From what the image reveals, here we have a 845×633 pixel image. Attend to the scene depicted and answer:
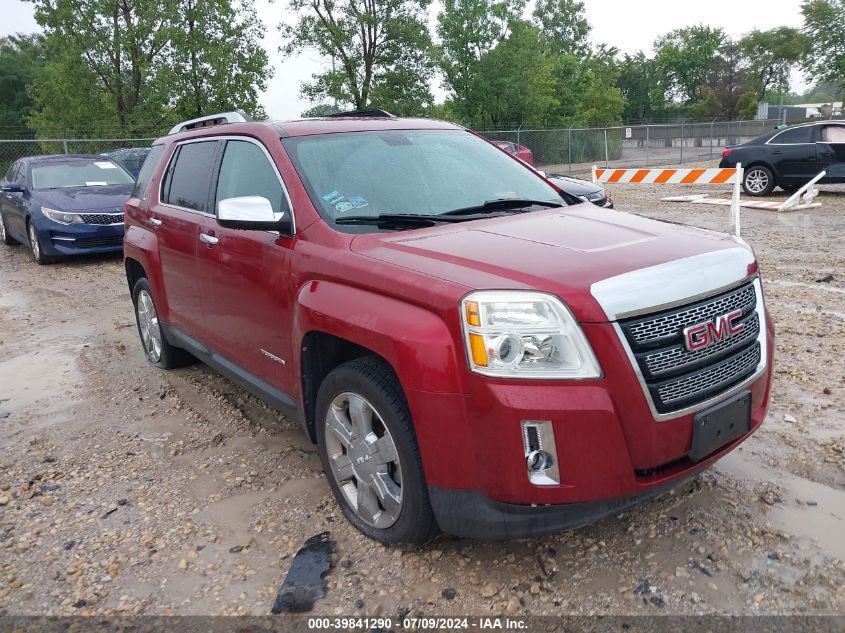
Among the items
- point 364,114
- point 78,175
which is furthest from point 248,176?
point 78,175

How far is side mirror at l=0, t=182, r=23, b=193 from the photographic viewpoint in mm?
11148

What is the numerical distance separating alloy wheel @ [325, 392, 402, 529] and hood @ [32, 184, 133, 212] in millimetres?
8707

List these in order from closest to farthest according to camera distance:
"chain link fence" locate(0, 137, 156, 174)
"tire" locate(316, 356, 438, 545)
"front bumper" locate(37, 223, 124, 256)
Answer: "tire" locate(316, 356, 438, 545), "front bumper" locate(37, 223, 124, 256), "chain link fence" locate(0, 137, 156, 174)

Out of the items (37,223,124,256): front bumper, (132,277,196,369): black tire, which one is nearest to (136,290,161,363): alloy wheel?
(132,277,196,369): black tire

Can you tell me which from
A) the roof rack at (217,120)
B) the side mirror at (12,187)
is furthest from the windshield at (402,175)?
the side mirror at (12,187)

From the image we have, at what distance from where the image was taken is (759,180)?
15.1 m

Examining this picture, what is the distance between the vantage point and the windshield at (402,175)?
3.39 meters

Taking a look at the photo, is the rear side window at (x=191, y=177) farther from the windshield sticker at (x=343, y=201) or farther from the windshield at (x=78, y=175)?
the windshield at (x=78, y=175)

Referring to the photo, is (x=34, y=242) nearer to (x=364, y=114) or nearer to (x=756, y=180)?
(x=364, y=114)

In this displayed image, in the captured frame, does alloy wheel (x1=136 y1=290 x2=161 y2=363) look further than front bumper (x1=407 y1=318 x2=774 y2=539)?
Yes

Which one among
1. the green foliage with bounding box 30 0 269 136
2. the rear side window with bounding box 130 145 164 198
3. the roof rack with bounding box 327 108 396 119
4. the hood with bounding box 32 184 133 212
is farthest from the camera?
the green foliage with bounding box 30 0 269 136

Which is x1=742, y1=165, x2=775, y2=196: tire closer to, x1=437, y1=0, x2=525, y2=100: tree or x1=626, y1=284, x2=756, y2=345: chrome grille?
x1=626, y1=284, x2=756, y2=345: chrome grille

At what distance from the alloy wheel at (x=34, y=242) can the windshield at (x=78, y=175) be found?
2.33ft

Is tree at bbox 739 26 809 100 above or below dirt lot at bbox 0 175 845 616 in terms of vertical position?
above
